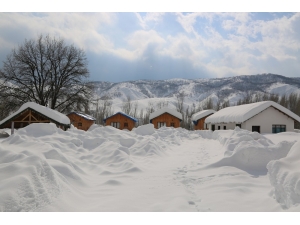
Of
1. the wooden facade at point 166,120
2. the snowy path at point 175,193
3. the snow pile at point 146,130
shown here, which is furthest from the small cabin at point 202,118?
the snowy path at point 175,193

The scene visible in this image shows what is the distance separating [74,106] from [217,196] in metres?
23.9

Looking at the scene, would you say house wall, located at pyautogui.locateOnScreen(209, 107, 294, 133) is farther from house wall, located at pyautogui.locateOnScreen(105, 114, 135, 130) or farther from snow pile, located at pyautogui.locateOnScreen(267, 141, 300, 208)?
snow pile, located at pyautogui.locateOnScreen(267, 141, 300, 208)

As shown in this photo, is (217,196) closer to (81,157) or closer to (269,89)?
(81,157)

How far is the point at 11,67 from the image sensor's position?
75.5ft

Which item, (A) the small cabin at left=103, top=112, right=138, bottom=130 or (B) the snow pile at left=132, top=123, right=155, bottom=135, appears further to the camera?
(A) the small cabin at left=103, top=112, right=138, bottom=130

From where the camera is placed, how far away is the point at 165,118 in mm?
33438

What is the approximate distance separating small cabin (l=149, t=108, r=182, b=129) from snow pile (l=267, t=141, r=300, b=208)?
1142 inches

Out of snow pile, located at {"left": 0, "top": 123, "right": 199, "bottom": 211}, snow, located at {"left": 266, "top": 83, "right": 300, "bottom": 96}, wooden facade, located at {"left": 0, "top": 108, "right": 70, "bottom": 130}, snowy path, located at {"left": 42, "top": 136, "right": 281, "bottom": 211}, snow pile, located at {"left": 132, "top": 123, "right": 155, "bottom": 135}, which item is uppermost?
snow, located at {"left": 266, "top": 83, "right": 300, "bottom": 96}

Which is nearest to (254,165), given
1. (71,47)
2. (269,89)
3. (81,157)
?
(81,157)

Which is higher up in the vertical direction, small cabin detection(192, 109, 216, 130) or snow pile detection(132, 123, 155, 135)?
small cabin detection(192, 109, 216, 130)

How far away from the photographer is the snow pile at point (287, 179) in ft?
11.0

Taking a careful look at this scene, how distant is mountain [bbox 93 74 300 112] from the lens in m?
111

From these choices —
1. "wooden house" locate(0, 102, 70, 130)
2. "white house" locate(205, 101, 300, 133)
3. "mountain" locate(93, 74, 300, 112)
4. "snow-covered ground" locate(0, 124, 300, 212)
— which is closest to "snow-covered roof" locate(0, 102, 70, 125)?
"wooden house" locate(0, 102, 70, 130)

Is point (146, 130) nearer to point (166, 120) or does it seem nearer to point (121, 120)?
point (166, 120)
